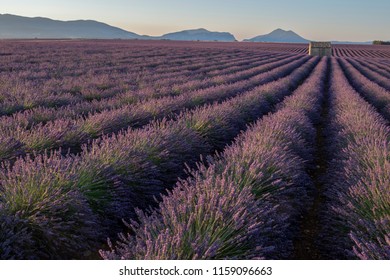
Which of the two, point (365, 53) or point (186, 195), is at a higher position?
point (365, 53)

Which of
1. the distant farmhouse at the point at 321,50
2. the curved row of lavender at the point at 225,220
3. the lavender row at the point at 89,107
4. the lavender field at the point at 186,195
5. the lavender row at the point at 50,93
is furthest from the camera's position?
the distant farmhouse at the point at 321,50

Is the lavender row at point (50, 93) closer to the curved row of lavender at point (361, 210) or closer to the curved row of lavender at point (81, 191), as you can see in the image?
the curved row of lavender at point (81, 191)

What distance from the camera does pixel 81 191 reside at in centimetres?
308

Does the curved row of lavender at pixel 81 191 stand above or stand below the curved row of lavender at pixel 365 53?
below

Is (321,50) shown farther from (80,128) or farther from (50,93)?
(80,128)

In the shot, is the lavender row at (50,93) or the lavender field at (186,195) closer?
the lavender field at (186,195)

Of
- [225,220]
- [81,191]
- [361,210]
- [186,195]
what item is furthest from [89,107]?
[361,210]

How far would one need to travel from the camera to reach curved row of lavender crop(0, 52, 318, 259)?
2.59 metres

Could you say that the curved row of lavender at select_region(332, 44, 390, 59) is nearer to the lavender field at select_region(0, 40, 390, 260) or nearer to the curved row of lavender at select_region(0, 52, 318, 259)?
the lavender field at select_region(0, 40, 390, 260)

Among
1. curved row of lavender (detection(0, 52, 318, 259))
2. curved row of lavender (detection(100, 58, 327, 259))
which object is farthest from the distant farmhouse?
curved row of lavender (detection(100, 58, 327, 259))

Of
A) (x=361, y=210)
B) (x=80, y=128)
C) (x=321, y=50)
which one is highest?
(x=321, y=50)

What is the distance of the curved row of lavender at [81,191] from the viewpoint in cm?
259

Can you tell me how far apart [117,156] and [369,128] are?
14.3 feet

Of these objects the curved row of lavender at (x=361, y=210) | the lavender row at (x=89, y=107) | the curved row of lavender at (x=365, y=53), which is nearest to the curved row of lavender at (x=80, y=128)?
the lavender row at (x=89, y=107)
